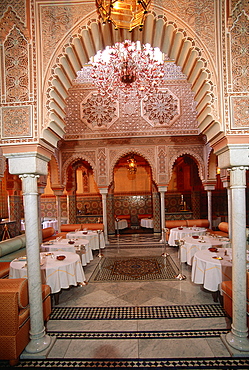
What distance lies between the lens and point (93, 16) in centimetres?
263

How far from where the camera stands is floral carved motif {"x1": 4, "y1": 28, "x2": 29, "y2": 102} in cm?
264

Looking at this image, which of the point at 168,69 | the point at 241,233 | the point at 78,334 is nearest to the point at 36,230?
the point at 78,334

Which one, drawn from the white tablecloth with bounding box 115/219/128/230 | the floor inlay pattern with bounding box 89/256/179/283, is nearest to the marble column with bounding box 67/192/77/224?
the white tablecloth with bounding box 115/219/128/230

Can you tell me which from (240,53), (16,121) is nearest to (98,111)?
(16,121)

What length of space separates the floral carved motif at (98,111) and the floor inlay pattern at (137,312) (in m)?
6.14

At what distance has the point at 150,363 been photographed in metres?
2.38

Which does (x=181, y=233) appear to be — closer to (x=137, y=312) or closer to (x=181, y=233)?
(x=181, y=233)

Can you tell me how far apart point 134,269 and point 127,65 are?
195 inches

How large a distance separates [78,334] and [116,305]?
85cm

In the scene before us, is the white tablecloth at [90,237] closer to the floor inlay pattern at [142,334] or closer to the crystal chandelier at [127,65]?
the floor inlay pattern at [142,334]

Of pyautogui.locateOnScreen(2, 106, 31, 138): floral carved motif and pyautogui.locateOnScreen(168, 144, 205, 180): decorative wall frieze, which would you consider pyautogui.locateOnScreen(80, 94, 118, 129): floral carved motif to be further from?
pyautogui.locateOnScreen(2, 106, 31, 138): floral carved motif

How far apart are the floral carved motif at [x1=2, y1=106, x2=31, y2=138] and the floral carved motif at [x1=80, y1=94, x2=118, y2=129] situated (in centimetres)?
570

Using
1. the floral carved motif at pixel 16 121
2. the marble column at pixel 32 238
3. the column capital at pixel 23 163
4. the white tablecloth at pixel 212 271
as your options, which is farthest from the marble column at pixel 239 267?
the floral carved motif at pixel 16 121

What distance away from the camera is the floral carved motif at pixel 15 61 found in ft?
8.67
